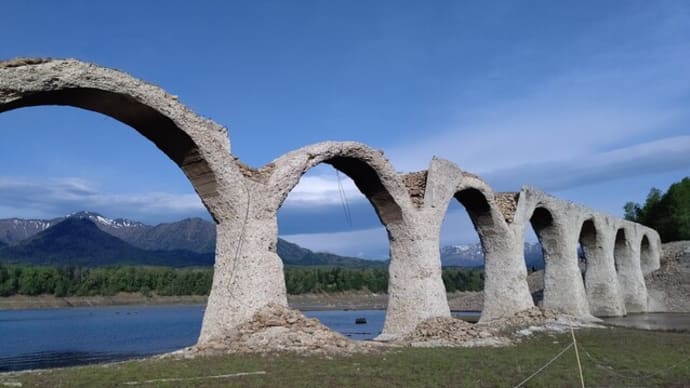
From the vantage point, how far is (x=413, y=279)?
15188 mm

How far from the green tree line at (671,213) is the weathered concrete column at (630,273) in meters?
15.4

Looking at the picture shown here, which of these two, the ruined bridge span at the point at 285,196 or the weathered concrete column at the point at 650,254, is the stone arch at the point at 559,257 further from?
the weathered concrete column at the point at 650,254

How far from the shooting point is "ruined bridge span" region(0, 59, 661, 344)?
966 centimetres

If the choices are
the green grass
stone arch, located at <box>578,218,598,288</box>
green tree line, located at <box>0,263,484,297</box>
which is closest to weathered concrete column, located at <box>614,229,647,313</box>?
stone arch, located at <box>578,218,598,288</box>

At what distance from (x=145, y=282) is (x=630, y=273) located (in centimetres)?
4898

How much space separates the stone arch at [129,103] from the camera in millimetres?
8633

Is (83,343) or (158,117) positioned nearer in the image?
(158,117)

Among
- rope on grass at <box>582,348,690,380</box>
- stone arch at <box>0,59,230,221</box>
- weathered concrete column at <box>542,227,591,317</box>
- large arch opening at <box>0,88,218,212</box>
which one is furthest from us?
weathered concrete column at <box>542,227,591,317</box>

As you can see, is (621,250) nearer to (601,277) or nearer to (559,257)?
(601,277)

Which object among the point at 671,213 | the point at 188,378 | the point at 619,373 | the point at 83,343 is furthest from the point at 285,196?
the point at 671,213

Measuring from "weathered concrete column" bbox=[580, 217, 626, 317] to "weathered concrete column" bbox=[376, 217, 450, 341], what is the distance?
13733 mm

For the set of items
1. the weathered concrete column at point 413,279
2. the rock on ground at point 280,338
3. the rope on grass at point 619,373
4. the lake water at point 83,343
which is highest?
the weathered concrete column at point 413,279

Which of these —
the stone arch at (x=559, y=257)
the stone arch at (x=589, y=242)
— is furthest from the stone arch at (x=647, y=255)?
the stone arch at (x=559, y=257)

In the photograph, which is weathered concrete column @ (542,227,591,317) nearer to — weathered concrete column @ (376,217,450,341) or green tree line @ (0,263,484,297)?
weathered concrete column @ (376,217,450,341)
